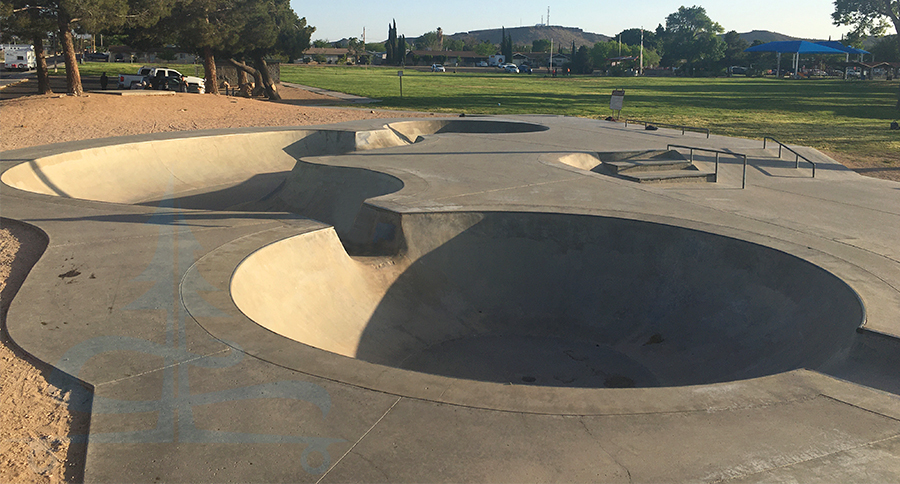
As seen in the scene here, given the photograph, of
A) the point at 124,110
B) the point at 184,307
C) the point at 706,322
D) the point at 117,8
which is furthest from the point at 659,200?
the point at 117,8

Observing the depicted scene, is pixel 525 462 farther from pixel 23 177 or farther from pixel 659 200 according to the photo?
pixel 23 177

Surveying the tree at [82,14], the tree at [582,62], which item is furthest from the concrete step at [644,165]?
the tree at [582,62]

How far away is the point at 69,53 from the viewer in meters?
26.0

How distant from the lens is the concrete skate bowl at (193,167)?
588 inches

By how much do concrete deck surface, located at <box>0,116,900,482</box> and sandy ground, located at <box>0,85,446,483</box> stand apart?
0.73 ft

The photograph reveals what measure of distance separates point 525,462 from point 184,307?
13.0ft

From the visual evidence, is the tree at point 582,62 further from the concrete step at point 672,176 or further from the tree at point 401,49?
the concrete step at point 672,176

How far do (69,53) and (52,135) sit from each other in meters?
8.02

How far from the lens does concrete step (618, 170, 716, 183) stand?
1338 centimetres

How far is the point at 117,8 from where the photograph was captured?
84.4ft

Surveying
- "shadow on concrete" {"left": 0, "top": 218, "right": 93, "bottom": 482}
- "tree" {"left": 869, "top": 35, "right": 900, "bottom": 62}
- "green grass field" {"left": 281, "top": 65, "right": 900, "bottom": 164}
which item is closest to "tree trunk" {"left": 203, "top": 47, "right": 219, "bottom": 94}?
"green grass field" {"left": 281, "top": 65, "right": 900, "bottom": 164}

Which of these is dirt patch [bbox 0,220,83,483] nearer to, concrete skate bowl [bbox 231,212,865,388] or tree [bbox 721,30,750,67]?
concrete skate bowl [bbox 231,212,865,388]

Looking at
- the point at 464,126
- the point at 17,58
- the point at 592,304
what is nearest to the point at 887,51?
the point at 464,126

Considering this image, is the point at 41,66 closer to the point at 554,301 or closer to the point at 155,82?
the point at 155,82
